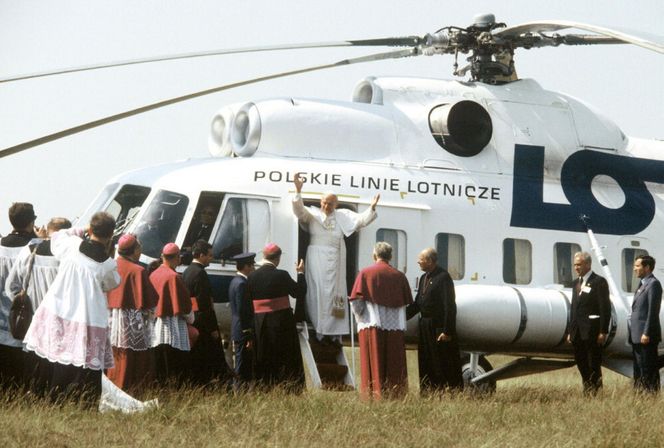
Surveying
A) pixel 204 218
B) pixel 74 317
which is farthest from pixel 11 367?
pixel 204 218

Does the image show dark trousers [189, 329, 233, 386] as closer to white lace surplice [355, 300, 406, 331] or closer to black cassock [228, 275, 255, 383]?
black cassock [228, 275, 255, 383]

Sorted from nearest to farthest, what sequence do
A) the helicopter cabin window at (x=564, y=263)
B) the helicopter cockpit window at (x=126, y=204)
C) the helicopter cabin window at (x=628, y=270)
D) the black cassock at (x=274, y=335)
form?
1. the black cassock at (x=274, y=335)
2. the helicopter cockpit window at (x=126, y=204)
3. the helicopter cabin window at (x=564, y=263)
4. the helicopter cabin window at (x=628, y=270)

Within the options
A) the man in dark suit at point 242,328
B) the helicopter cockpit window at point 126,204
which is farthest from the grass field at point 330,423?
the helicopter cockpit window at point 126,204

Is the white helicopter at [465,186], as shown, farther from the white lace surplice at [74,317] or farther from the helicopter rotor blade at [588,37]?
the white lace surplice at [74,317]

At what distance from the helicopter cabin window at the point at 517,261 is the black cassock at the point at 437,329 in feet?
5.31

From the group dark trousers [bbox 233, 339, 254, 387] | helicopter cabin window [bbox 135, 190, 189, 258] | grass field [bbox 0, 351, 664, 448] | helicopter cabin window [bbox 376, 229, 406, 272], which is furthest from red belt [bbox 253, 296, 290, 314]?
helicopter cabin window [bbox 376, 229, 406, 272]

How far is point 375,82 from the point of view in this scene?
14883 mm

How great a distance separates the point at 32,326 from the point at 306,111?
524cm

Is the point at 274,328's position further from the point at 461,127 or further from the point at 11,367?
the point at 461,127

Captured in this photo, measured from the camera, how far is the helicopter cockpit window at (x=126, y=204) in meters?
13.5

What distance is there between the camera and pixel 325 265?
520 inches

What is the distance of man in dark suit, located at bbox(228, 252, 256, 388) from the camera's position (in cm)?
1247

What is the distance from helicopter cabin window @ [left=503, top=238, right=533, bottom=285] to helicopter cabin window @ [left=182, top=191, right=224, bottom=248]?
3834 mm

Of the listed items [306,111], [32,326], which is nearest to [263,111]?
[306,111]
